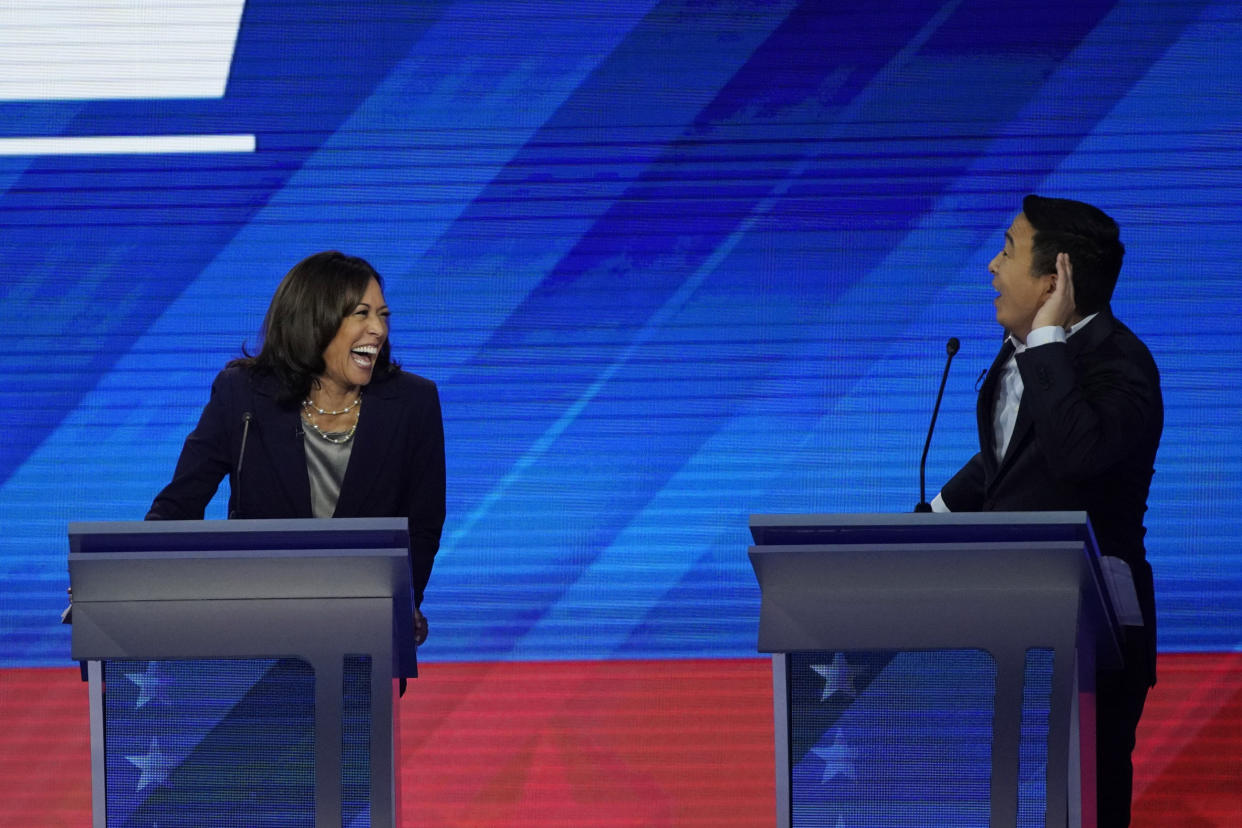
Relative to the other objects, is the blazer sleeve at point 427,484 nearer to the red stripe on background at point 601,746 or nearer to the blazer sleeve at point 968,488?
the blazer sleeve at point 968,488

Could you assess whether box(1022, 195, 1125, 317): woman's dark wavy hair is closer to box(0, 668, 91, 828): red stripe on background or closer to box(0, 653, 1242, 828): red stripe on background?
box(0, 653, 1242, 828): red stripe on background

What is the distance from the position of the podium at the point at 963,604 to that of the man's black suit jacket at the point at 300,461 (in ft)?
2.95

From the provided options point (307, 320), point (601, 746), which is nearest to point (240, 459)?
point (307, 320)

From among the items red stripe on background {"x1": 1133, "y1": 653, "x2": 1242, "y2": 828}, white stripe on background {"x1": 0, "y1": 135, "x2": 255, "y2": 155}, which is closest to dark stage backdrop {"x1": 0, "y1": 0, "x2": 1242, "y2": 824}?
white stripe on background {"x1": 0, "y1": 135, "x2": 255, "y2": 155}

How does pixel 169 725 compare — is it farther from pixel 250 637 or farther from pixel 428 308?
pixel 428 308

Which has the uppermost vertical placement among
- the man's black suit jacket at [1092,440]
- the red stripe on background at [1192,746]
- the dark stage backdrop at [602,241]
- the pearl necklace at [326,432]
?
the dark stage backdrop at [602,241]

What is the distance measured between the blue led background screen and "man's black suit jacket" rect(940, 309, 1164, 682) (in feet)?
5.51

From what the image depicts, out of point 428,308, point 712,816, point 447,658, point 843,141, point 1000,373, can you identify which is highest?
point 843,141

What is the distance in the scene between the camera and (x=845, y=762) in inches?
86.4

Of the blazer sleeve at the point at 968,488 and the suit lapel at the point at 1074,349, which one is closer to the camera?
the suit lapel at the point at 1074,349

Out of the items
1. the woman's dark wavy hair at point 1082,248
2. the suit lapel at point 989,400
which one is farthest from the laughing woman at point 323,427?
the woman's dark wavy hair at point 1082,248

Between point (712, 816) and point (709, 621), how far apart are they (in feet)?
1.79

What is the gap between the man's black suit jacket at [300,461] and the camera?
9.32ft

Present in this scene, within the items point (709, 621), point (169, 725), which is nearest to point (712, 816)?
point (709, 621)
